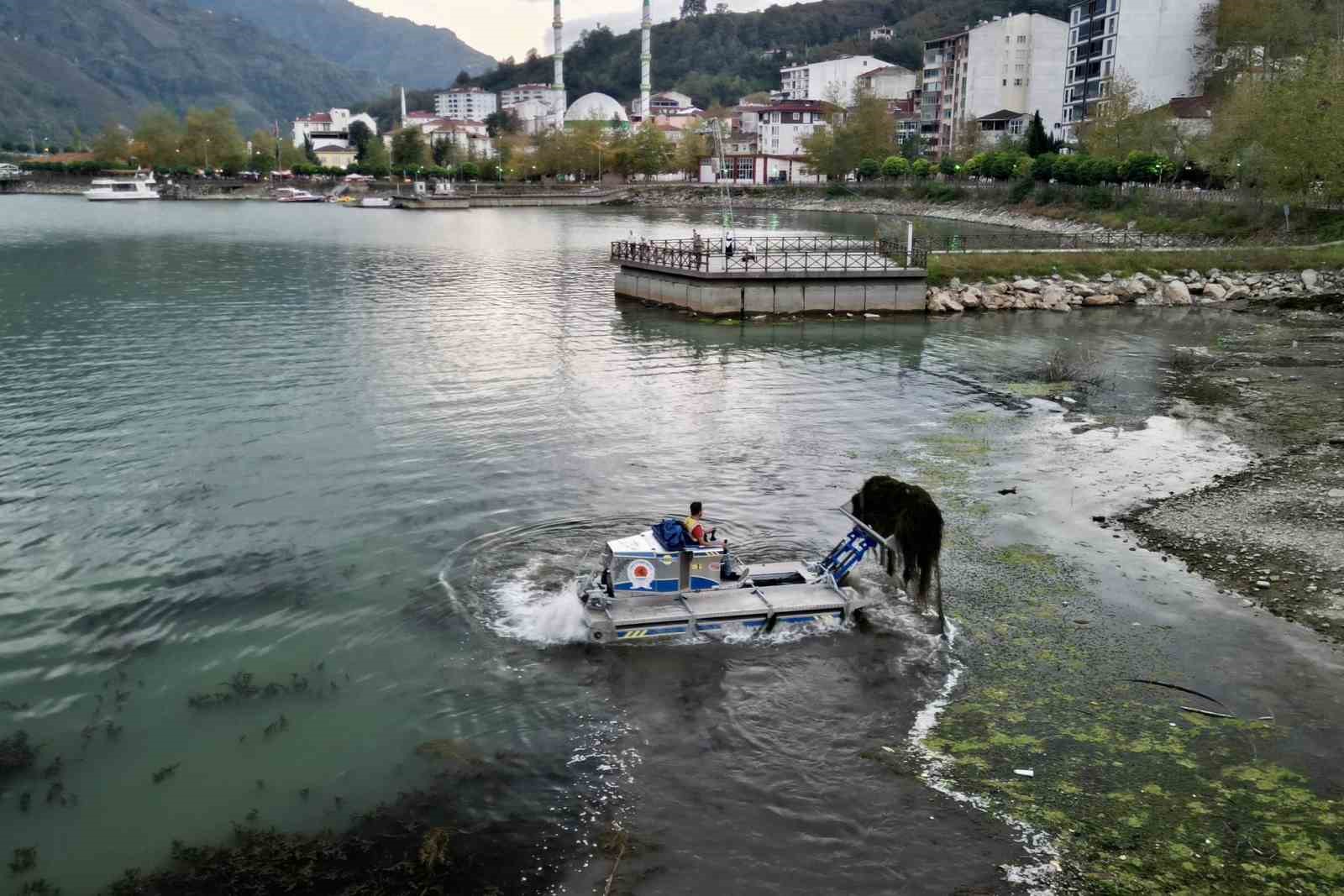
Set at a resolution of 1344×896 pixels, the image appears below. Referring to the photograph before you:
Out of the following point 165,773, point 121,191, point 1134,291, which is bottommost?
point 165,773

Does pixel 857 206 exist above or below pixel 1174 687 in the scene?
above

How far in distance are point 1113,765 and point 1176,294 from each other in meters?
51.3

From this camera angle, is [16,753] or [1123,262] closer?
[16,753]

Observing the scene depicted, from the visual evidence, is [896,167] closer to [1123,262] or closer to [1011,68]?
[1011,68]

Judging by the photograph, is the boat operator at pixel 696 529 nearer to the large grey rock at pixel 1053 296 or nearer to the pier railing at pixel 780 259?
the pier railing at pixel 780 259

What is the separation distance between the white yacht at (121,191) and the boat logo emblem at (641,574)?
180855mm

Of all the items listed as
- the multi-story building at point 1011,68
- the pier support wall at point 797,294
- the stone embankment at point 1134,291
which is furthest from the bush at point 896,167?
the pier support wall at point 797,294

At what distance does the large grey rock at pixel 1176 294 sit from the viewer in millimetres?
57469

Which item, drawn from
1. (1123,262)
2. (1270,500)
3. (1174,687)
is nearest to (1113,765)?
(1174,687)

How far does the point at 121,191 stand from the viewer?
173 m

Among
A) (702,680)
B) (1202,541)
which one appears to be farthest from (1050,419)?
(702,680)

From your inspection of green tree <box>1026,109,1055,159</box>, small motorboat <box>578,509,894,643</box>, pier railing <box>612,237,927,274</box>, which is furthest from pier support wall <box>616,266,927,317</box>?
green tree <box>1026,109,1055,159</box>

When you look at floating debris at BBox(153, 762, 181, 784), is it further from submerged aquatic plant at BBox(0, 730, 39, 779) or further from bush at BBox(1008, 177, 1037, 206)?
bush at BBox(1008, 177, 1037, 206)

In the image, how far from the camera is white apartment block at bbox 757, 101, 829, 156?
19275 centimetres
